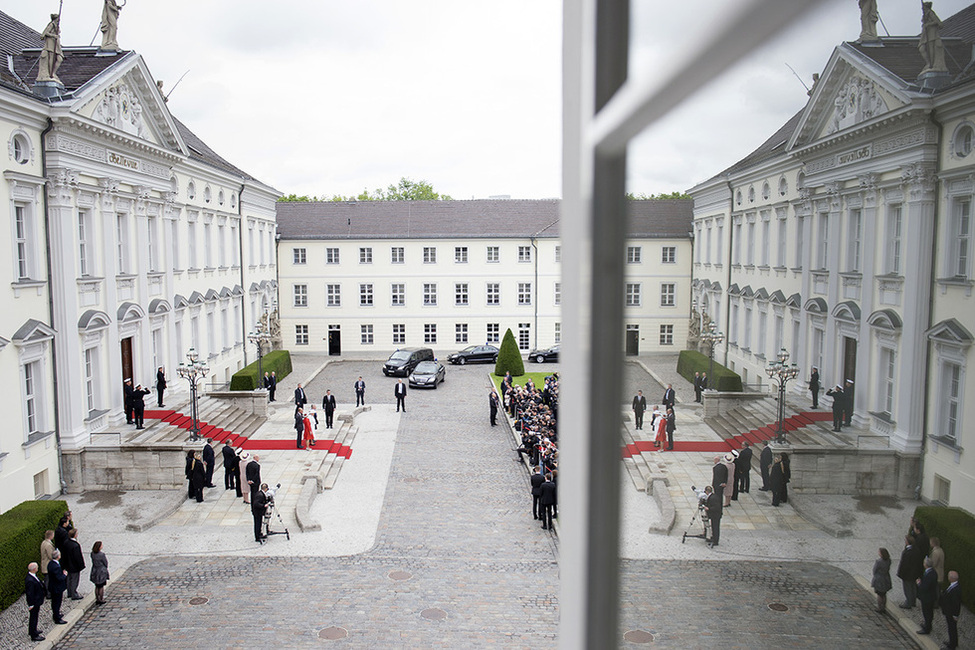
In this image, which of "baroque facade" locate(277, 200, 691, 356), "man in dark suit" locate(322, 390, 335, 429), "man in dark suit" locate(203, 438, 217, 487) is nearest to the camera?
"man in dark suit" locate(203, 438, 217, 487)

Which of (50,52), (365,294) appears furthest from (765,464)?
(365,294)

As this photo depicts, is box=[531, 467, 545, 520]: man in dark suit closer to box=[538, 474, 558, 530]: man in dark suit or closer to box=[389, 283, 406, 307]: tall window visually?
box=[538, 474, 558, 530]: man in dark suit

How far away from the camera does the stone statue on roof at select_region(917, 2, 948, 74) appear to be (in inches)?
23.2

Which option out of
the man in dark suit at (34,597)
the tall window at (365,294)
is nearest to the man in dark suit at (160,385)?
the man in dark suit at (34,597)

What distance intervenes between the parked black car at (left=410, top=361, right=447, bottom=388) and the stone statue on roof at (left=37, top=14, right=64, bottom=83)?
1971cm

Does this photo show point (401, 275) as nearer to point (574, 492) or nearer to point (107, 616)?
point (107, 616)

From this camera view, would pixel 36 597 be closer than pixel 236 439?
Yes

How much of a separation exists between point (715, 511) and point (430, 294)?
43893 mm

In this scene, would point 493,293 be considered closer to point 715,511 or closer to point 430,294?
point 430,294

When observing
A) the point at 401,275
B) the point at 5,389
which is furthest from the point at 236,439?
the point at 401,275

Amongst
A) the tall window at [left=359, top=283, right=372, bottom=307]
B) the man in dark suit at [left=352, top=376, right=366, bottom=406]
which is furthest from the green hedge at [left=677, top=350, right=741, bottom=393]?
the tall window at [left=359, top=283, right=372, bottom=307]

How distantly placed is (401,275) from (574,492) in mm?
43529

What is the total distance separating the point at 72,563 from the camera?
12.9m

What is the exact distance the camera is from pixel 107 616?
40.6 ft
